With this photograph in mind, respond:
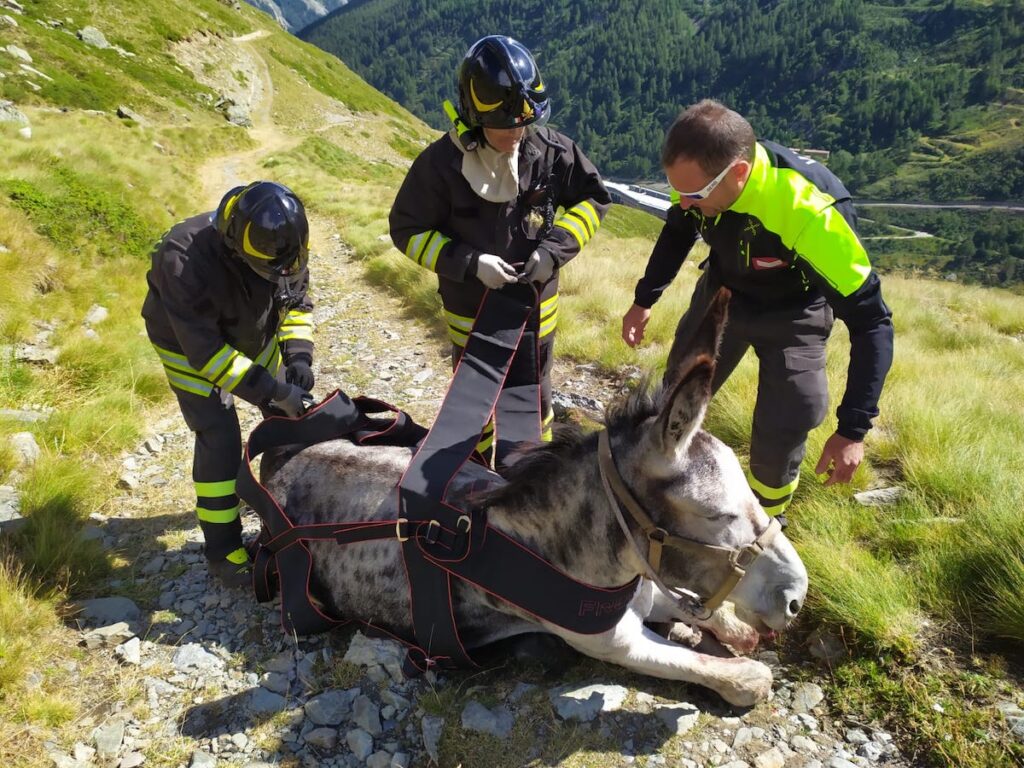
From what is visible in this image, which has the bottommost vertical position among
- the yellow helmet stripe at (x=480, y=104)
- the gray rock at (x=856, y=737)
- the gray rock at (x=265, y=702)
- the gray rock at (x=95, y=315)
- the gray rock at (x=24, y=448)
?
the gray rock at (x=95, y=315)

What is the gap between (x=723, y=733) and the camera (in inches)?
112

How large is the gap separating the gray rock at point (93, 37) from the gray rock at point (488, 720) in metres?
47.2

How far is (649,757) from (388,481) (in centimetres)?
201

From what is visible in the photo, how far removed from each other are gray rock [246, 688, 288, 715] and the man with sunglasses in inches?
109

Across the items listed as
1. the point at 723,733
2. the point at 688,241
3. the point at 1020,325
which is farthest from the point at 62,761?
the point at 1020,325

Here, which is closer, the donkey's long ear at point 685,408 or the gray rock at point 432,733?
the donkey's long ear at point 685,408

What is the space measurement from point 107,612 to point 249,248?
8.24ft

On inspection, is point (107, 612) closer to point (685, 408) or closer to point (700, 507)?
point (700, 507)

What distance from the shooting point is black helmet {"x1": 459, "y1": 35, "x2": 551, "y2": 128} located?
3.37 metres

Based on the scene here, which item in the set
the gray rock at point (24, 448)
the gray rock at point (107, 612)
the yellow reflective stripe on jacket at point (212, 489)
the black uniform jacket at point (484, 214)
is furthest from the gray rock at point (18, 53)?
the black uniform jacket at point (484, 214)

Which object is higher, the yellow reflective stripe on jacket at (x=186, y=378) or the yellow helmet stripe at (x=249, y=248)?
the yellow helmet stripe at (x=249, y=248)

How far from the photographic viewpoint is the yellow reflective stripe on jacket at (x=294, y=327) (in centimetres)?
466

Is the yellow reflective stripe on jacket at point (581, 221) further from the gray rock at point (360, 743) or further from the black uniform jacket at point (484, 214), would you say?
the gray rock at point (360, 743)

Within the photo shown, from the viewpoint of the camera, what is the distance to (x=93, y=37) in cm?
3697
